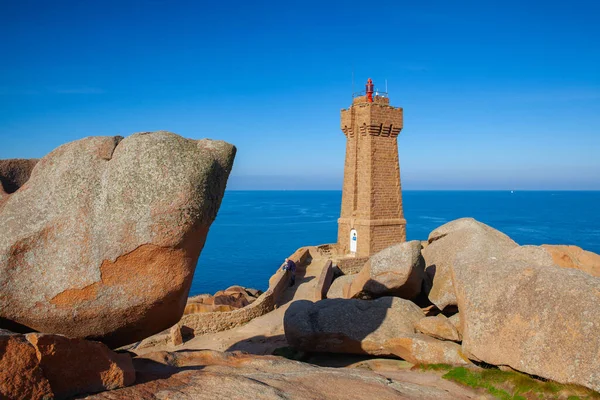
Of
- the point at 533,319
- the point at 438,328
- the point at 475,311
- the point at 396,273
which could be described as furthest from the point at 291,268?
the point at 533,319

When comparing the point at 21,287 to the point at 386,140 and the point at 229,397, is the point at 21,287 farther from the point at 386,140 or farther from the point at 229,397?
the point at 386,140

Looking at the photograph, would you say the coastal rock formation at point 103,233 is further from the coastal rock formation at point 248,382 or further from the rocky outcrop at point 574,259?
the rocky outcrop at point 574,259

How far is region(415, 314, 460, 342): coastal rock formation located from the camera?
32.9ft

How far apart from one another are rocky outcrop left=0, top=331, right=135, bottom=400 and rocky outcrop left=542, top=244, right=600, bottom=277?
9588 mm

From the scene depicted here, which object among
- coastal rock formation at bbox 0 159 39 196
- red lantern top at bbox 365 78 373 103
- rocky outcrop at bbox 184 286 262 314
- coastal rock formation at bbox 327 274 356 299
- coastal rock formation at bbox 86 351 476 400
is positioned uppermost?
red lantern top at bbox 365 78 373 103

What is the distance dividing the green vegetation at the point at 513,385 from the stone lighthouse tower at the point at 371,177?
19.3 metres

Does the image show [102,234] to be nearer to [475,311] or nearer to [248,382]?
[248,382]

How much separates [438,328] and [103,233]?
7.25 m

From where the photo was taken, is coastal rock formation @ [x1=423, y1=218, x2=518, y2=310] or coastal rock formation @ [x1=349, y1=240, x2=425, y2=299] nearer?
coastal rock formation @ [x1=423, y1=218, x2=518, y2=310]

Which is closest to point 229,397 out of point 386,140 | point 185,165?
point 185,165

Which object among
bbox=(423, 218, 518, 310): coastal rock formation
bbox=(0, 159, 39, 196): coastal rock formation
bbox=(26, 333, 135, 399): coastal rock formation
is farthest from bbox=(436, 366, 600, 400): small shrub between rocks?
bbox=(0, 159, 39, 196): coastal rock formation

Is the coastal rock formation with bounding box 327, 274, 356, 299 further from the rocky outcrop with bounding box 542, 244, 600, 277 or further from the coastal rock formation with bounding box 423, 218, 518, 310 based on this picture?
the rocky outcrop with bounding box 542, 244, 600, 277

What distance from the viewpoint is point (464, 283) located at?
29.8 ft

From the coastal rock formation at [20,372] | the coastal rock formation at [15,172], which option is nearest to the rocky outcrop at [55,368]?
the coastal rock formation at [20,372]
